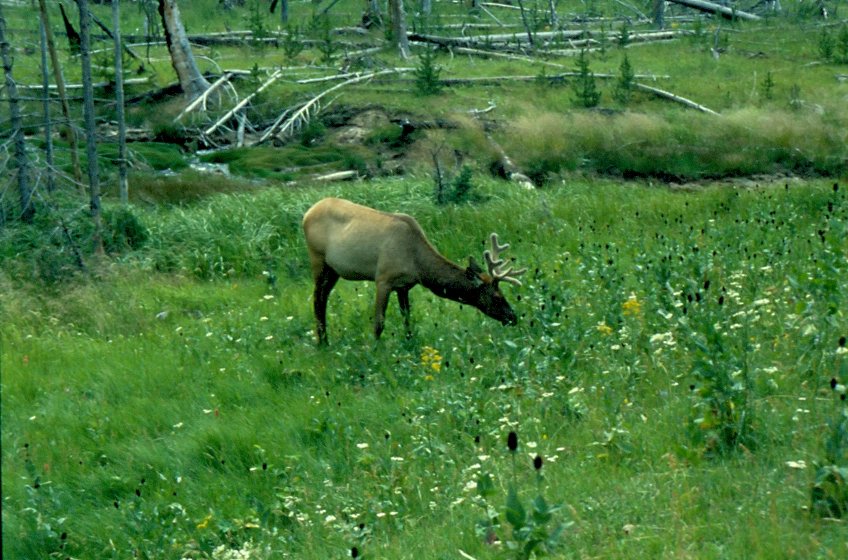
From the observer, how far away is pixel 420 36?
107 feet

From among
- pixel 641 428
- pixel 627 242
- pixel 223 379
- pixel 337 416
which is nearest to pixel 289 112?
pixel 627 242

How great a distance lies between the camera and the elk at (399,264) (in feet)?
37.6

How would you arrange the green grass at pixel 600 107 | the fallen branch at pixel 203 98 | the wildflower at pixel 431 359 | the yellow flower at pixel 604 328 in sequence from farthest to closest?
the fallen branch at pixel 203 98
the green grass at pixel 600 107
the wildflower at pixel 431 359
the yellow flower at pixel 604 328

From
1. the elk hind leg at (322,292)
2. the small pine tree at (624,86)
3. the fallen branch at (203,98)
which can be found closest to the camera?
the elk hind leg at (322,292)

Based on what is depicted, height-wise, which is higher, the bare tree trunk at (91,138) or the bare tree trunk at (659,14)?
the bare tree trunk at (659,14)

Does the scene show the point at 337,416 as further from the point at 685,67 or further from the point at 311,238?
the point at 685,67

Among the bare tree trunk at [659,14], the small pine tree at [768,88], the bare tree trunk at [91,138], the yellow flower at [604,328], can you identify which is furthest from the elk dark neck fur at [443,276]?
the bare tree trunk at [659,14]

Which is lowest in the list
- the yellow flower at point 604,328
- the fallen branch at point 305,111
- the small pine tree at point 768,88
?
the yellow flower at point 604,328

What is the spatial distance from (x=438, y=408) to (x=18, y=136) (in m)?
9.22

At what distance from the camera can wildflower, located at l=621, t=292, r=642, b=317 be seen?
388 inches

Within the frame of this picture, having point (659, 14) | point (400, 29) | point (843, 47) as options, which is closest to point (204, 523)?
point (400, 29)

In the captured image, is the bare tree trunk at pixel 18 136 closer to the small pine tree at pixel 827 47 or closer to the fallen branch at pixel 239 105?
the fallen branch at pixel 239 105

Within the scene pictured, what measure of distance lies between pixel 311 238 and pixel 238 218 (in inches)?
196

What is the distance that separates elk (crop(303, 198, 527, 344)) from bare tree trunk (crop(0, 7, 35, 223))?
573 centimetres
